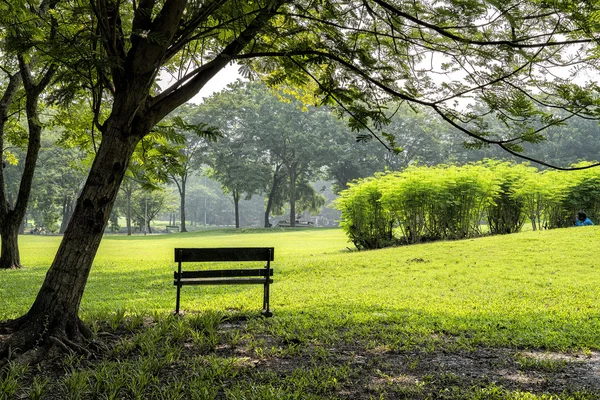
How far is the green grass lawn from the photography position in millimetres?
5328

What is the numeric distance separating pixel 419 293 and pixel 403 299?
660 millimetres

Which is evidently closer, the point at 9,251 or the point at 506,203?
the point at 9,251

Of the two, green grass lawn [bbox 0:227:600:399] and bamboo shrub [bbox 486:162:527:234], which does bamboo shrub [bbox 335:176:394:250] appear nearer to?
green grass lawn [bbox 0:227:600:399]

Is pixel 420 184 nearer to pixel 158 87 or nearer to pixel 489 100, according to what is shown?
pixel 158 87

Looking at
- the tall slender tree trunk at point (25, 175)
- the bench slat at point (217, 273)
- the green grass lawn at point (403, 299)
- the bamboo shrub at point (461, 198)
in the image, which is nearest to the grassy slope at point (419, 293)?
the green grass lawn at point (403, 299)

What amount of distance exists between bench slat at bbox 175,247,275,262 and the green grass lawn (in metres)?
0.76

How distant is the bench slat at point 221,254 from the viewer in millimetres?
6418

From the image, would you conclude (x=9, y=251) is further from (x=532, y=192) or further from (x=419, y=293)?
(x=532, y=192)

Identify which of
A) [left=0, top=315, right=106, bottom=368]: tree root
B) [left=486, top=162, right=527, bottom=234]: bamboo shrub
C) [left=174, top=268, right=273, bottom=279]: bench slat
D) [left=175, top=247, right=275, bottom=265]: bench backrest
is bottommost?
[left=0, top=315, right=106, bottom=368]: tree root

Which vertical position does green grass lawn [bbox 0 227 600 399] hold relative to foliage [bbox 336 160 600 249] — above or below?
below

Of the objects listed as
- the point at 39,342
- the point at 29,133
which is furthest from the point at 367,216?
the point at 39,342

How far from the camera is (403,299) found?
26.9 ft

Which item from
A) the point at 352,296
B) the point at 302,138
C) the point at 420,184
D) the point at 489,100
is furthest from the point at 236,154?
the point at 489,100

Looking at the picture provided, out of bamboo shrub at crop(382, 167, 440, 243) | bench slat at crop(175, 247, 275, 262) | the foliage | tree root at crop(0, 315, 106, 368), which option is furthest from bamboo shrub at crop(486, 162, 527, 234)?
tree root at crop(0, 315, 106, 368)
